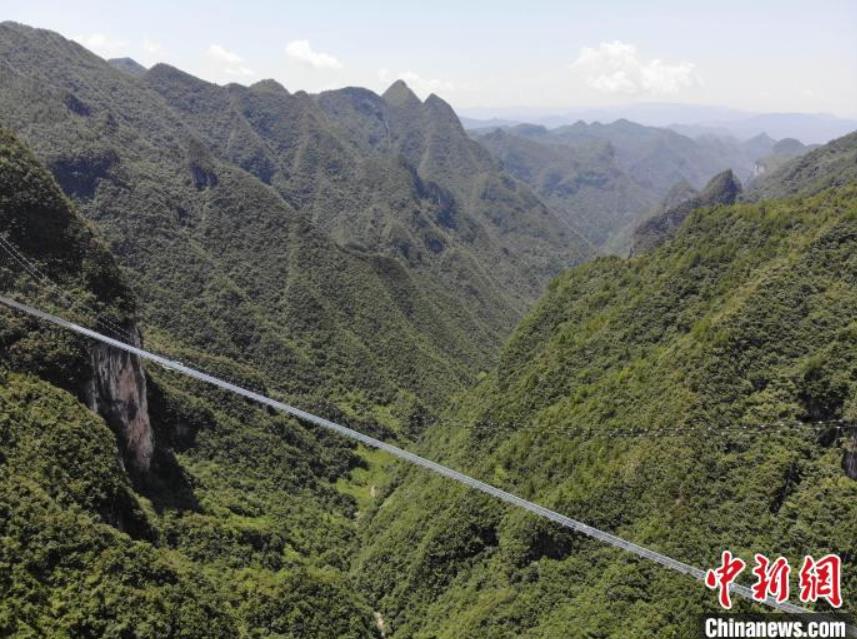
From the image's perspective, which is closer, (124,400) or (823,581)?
(823,581)

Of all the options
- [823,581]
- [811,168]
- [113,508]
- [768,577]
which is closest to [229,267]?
[113,508]

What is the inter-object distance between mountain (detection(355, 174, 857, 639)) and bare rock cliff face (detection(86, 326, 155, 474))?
2191cm

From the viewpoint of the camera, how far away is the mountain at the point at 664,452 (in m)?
35.6

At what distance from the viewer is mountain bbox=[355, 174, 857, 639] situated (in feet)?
117

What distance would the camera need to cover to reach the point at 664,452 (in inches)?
1639

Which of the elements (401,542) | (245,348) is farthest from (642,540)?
(245,348)

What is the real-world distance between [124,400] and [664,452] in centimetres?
3768

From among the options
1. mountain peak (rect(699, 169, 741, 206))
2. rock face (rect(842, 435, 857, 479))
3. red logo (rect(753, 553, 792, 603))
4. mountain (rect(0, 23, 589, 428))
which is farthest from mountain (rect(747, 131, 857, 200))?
red logo (rect(753, 553, 792, 603))

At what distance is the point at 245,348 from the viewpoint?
9375 centimetres

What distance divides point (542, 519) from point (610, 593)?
8171 millimetres

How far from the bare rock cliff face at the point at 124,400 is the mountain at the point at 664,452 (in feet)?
71.9

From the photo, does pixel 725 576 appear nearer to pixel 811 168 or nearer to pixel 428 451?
pixel 428 451

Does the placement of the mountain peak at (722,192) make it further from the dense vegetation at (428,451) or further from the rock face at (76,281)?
the rock face at (76,281)

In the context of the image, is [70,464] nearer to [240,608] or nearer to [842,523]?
[240,608]
